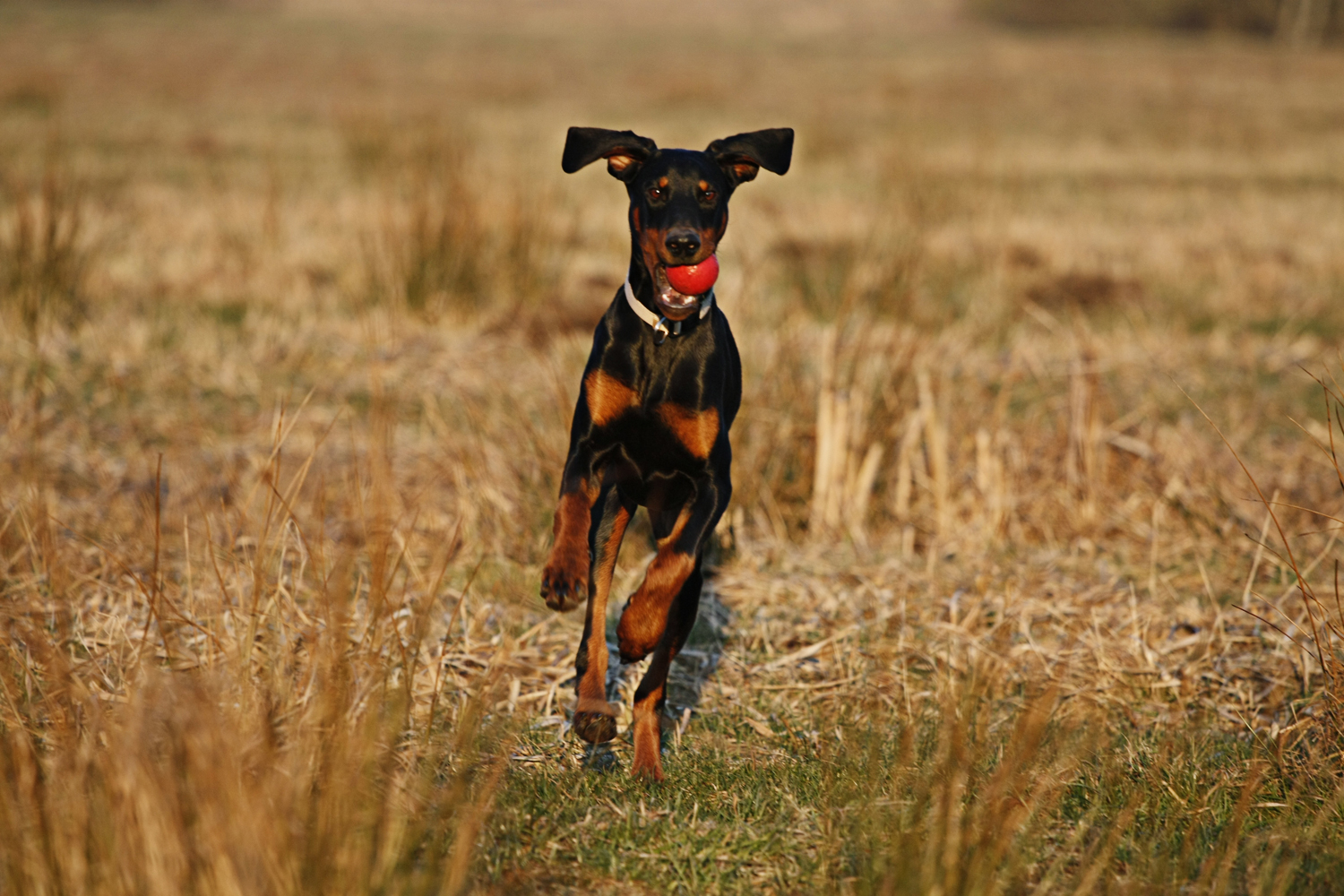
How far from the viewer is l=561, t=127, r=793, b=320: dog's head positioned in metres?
2.81

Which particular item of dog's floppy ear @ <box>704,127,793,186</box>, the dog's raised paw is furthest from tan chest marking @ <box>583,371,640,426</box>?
dog's floppy ear @ <box>704,127,793,186</box>

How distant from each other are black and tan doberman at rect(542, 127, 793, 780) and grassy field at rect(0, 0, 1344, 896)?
328mm

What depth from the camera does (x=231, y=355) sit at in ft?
24.8

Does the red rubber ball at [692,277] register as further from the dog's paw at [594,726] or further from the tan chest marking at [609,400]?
the dog's paw at [594,726]

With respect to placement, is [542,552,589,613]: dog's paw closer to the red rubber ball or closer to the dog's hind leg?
the dog's hind leg

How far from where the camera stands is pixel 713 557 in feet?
15.9

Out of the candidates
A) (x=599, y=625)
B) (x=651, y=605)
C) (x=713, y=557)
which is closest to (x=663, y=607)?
(x=651, y=605)

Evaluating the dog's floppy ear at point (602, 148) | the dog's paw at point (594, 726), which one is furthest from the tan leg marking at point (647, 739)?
the dog's floppy ear at point (602, 148)

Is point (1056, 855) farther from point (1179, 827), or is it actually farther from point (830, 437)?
point (830, 437)

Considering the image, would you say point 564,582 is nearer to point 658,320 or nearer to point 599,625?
point 599,625

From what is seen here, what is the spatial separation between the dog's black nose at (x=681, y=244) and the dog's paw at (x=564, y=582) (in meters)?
0.75

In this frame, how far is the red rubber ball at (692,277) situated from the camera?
9.05ft

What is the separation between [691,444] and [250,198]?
38.6 ft

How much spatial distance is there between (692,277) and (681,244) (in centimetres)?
9
